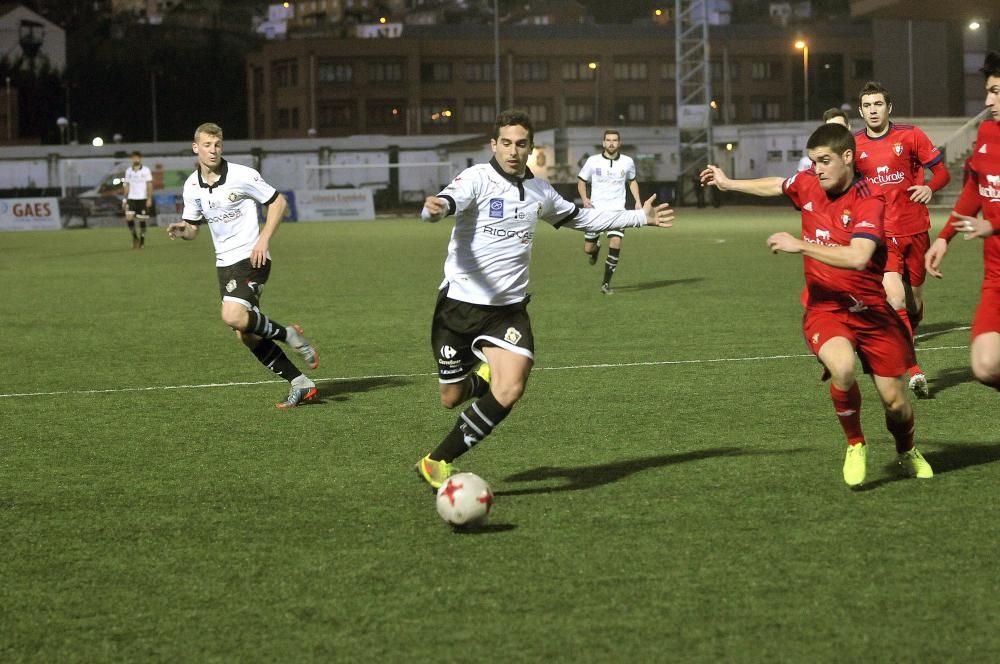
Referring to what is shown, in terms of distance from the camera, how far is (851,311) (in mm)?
7086

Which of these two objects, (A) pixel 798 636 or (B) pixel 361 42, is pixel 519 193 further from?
(B) pixel 361 42

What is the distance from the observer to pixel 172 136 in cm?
11669

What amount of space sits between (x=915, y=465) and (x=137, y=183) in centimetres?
3128

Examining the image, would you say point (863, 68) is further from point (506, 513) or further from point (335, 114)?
point (506, 513)

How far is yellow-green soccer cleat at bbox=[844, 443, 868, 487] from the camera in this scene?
691cm

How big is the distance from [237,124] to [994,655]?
119448 millimetres

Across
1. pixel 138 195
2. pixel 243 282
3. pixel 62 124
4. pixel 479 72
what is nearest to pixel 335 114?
pixel 479 72

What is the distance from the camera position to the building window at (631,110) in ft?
362

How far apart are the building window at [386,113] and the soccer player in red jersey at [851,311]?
103 meters

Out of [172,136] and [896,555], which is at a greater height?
[172,136]

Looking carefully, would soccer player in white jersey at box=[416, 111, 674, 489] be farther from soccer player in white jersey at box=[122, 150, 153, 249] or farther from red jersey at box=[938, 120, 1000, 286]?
soccer player in white jersey at box=[122, 150, 153, 249]

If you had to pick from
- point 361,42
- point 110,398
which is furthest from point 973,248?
point 361,42

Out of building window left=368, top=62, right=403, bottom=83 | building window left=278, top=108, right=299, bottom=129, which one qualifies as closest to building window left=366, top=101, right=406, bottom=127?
building window left=368, top=62, right=403, bottom=83

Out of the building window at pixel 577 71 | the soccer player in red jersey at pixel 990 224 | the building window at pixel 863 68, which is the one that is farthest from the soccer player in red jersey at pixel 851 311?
the building window at pixel 863 68
